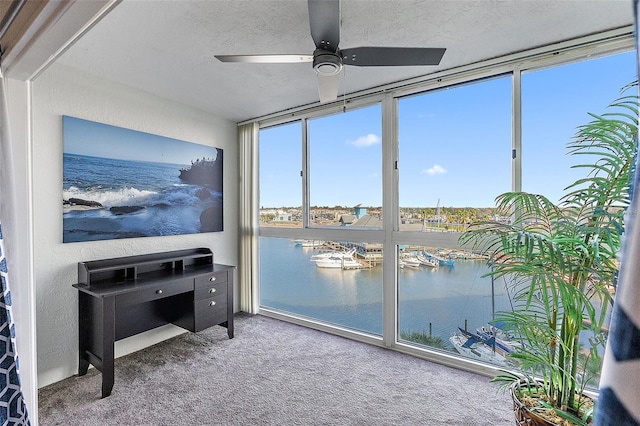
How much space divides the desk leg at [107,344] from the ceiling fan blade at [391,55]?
2411mm

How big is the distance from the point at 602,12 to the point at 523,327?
1934 millimetres

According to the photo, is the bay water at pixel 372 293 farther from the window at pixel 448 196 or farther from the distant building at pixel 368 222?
the distant building at pixel 368 222

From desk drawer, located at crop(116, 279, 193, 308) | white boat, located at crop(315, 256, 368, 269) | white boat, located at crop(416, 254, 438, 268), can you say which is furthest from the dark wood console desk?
white boat, located at crop(416, 254, 438, 268)

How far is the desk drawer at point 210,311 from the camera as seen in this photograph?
2923 millimetres

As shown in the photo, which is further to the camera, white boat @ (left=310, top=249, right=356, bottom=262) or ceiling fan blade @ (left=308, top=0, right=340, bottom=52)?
white boat @ (left=310, top=249, right=356, bottom=262)

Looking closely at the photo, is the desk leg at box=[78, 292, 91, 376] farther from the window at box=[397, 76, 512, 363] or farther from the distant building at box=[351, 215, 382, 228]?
the window at box=[397, 76, 512, 363]

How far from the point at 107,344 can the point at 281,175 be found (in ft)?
7.84

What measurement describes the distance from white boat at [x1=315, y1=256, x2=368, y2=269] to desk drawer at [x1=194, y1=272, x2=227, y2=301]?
3.51 feet

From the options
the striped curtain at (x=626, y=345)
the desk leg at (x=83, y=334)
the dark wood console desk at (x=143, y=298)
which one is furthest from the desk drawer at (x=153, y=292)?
the striped curtain at (x=626, y=345)

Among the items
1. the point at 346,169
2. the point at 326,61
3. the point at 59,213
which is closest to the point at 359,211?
the point at 346,169

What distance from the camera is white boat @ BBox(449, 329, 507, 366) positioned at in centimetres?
252

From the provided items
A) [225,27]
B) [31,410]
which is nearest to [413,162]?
[225,27]

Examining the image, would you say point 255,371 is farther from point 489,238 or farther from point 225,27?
point 225,27

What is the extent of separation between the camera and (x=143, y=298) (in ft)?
8.20
